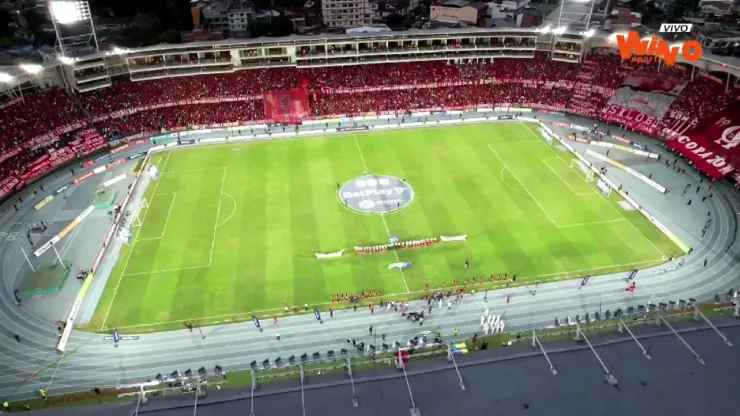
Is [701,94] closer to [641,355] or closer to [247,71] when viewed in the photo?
[641,355]

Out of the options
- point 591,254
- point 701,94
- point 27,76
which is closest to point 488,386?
point 591,254

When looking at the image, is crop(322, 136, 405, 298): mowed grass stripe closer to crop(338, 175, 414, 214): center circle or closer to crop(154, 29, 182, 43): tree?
crop(338, 175, 414, 214): center circle

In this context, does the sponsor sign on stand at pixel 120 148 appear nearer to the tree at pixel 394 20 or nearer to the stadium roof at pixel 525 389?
the stadium roof at pixel 525 389

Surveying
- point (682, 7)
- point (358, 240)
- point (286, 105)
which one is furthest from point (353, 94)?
point (682, 7)

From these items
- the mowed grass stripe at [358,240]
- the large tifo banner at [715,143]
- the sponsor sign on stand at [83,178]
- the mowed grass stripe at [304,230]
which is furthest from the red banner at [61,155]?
the large tifo banner at [715,143]

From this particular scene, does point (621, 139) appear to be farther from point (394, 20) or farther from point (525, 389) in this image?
point (394, 20)
